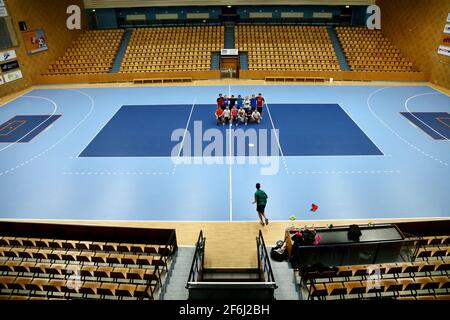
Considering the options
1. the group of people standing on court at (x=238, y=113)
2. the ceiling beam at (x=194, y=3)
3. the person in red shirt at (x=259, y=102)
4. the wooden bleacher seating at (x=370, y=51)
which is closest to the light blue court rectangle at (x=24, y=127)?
the group of people standing on court at (x=238, y=113)

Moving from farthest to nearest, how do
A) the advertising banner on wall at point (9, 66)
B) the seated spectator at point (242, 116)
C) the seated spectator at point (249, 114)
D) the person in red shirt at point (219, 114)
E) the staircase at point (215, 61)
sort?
1. the staircase at point (215, 61)
2. the advertising banner on wall at point (9, 66)
3. the seated spectator at point (249, 114)
4. the seated spectator at point (242, 116)
5. the person in red shirt at point (219, 114)

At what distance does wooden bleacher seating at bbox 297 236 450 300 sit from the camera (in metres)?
6.68

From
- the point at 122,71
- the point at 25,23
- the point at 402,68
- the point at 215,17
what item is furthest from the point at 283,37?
the point at 25,23

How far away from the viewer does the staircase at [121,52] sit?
2734 centimetres

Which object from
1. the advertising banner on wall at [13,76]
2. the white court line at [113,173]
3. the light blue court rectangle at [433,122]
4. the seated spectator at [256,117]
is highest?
the advertising banner on wall at [13,76]

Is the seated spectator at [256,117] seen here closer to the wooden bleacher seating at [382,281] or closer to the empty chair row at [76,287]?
the wooden bleacher seating at [382,281]

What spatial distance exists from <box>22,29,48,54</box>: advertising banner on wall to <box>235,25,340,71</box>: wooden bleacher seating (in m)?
16.3

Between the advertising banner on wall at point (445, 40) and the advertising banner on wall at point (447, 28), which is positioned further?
the advertising banner on wall at point (445, 40)

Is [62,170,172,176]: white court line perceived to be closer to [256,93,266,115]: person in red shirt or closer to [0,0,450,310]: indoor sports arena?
[0,0,450,310]: indoor sports arena

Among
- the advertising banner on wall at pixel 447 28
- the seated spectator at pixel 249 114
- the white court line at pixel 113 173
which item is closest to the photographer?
the white court line at pixel 113 173

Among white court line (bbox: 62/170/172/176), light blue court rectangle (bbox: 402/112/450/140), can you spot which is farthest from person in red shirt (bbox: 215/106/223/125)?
light blue court rectangle (bbox: 402/112/450/140)

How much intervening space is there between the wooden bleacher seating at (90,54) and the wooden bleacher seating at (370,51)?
21.0m

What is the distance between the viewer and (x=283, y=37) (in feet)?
97.7

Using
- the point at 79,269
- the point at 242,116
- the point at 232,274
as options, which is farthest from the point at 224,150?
the point at 79,269
